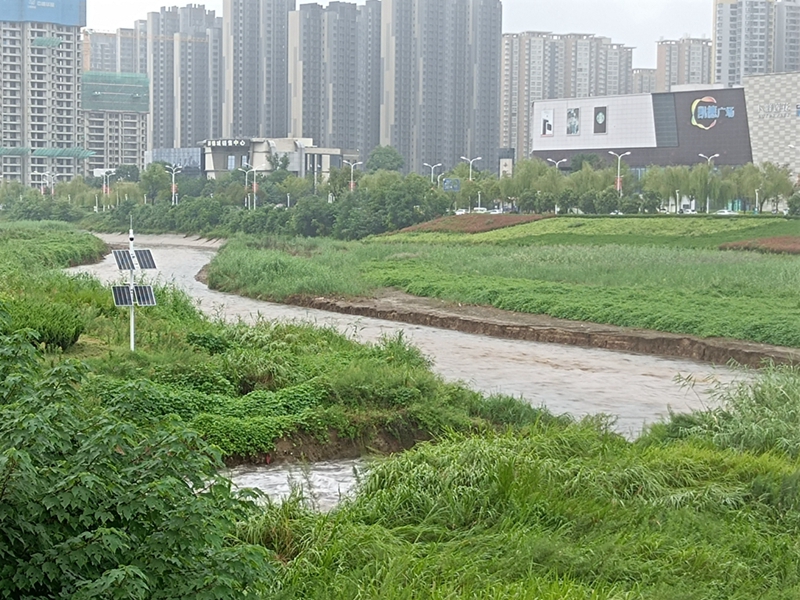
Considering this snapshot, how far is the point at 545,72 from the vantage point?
149500mm

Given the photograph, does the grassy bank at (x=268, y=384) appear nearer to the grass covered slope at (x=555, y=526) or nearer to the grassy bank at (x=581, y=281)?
the grass covered slope at (x=555, y=526)

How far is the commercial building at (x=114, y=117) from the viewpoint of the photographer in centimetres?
12100

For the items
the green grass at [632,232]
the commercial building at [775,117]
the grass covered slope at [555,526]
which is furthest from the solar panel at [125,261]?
A: the commercial building at [775,117]

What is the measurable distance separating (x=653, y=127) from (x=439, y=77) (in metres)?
34.7

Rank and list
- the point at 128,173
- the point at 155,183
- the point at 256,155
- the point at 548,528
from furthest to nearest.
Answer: the point at 128,173
the point at 256,155
the point at 155,183
the point at 548,528

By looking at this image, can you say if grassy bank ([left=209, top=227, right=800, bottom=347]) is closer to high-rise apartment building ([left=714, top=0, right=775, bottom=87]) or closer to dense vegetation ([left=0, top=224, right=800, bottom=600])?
dense vegetation ([left=0, top=224, right=800, bottom=600])

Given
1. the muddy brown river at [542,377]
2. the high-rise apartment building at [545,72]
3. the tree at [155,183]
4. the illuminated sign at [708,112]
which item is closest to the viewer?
the muddy brown river at [542,377]

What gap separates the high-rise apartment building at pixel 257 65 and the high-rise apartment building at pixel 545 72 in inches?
1195

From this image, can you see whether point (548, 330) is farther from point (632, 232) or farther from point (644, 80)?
point (644, 80)

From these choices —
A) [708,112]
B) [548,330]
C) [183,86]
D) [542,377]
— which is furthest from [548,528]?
[183,86]

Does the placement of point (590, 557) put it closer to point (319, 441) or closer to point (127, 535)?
point (127, 535)

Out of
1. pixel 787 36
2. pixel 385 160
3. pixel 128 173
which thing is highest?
pixel 787 36

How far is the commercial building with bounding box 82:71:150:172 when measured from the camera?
397 feet

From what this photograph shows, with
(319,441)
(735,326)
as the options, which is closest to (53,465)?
(319,441)
